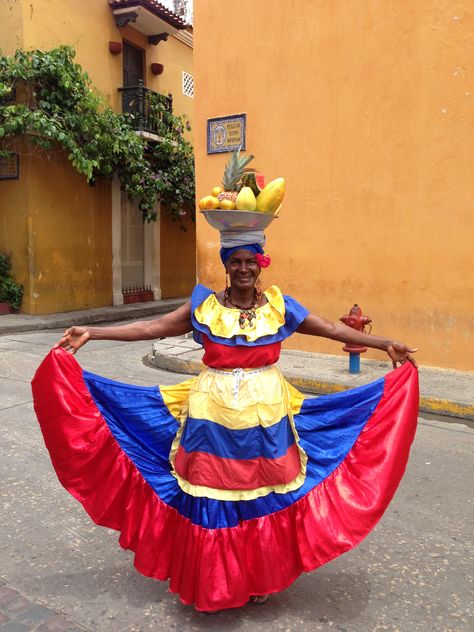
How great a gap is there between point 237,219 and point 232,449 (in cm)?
98

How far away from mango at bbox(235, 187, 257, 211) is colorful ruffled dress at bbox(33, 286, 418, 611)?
0.42 m

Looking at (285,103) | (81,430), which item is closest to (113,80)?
(285,103)

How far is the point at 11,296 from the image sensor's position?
483 inches

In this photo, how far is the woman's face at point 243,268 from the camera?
250 centimetres

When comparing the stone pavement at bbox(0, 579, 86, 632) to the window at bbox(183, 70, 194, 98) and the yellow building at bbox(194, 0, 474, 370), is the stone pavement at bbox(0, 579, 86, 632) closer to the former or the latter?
the yellow building at bbox(194, 0, 474, 370)

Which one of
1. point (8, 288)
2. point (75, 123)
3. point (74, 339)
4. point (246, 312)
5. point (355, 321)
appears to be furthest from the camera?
point (8, 288)

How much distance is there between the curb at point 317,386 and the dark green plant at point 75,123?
529 centimetres

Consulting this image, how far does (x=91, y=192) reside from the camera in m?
13.7

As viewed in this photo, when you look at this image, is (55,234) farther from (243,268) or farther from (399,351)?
(399,351)

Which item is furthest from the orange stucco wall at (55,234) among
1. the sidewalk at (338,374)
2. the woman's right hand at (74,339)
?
the woman's right hand at (74,339)

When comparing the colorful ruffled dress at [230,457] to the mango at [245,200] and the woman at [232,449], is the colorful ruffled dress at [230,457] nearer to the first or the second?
the woman at [232,449]

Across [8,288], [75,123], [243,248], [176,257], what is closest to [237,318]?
[243,248]

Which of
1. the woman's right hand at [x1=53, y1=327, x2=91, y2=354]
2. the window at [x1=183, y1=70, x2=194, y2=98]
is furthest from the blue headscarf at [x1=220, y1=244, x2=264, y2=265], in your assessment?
the window at [x1=183, y1=70, x2=194, y2=98]

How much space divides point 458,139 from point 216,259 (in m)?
3.88
